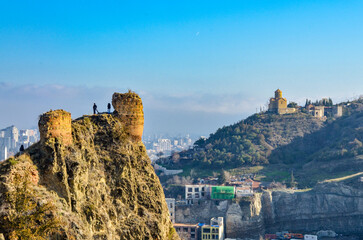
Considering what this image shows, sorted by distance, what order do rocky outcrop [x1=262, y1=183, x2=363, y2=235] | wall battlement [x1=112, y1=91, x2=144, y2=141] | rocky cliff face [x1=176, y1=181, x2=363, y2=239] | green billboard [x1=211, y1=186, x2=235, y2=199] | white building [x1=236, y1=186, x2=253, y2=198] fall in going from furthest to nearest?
green billboard [x1=211, y1=186, x2=235, y2=199] < rocky outcrop [x1=262, y1=183, x2=363, y2=235] < white building [x1=236, y1=186, x2=253, y2=198] < rocky cliff face [x1=176, y1=181, x2=363, y2=239] < wall battlement [x1=112, y1=91, x2=144, y2=141]

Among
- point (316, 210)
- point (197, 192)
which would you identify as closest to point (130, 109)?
point (197, 192)

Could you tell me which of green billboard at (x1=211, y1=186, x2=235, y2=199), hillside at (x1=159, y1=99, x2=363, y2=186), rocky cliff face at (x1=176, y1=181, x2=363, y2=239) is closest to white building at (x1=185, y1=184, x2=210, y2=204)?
green billboard at (x1=211, y1=186, x2=235, y2=199)

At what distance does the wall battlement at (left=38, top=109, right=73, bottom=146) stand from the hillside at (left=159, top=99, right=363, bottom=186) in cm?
5542

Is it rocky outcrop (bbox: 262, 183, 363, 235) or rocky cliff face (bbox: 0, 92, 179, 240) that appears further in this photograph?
rocky outcrop (bbox: 262, 183, 363, 235)

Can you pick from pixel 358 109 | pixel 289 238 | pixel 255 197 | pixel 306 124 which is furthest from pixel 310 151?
pixel 289 238

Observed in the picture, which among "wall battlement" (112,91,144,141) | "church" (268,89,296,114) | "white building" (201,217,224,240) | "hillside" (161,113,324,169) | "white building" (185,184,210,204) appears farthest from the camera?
"church" (268,89,296,114)

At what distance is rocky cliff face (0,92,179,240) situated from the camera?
8359 mm

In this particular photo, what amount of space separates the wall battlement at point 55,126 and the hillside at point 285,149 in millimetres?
55419

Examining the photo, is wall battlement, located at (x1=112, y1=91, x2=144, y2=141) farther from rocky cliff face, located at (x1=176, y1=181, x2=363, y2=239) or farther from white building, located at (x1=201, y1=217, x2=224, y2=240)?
rocky cliff face, located at (x1=176, y1=181, x2=363, y2=239)

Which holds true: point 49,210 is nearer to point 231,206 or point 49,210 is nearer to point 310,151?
point 231,206

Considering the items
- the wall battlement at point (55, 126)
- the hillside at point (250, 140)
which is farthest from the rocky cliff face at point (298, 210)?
the wall battlement at point (55, 126)

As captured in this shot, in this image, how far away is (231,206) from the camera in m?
53.0

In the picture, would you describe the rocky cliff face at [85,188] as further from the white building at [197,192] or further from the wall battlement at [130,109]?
the white building at [197,192]

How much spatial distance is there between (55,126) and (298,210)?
4911 centimetres
